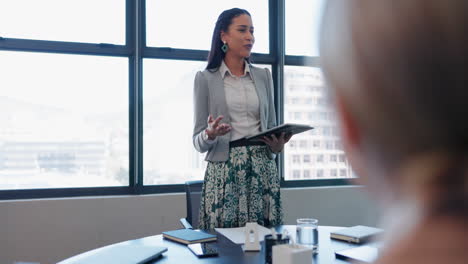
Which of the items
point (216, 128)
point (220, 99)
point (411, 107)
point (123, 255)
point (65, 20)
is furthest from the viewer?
point (65, 20)

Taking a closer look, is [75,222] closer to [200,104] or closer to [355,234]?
[200,104]

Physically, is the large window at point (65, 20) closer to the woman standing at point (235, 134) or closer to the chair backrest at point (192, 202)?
the woman standing at point (235, 134)

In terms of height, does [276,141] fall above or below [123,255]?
above

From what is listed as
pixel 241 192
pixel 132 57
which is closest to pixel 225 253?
pixel 241 192

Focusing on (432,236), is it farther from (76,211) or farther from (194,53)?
(194,53)

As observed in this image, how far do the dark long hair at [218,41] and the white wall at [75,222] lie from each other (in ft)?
4.45

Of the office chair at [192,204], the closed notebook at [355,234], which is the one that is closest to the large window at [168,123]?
the office chair at [192,204]

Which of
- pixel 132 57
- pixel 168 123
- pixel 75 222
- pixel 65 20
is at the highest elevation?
pixel 65 20

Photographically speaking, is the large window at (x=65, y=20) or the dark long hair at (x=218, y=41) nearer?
the dark long hair at (x=218, y=41)

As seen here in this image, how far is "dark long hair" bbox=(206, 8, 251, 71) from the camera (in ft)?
7.29

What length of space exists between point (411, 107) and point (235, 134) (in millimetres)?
1756

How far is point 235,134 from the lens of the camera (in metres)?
2.09

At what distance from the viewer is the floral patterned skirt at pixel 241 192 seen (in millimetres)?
1978

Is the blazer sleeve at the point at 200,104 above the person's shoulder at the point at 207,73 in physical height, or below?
below
